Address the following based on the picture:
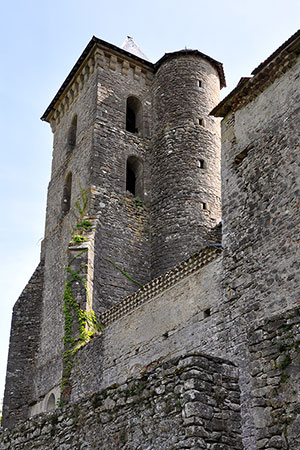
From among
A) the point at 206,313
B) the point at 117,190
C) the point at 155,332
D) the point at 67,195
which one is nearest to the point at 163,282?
the point at 155,332

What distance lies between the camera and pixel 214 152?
69.4ft

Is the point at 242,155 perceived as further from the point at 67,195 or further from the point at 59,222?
the point at 67,195

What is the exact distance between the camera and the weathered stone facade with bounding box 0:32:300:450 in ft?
19.5

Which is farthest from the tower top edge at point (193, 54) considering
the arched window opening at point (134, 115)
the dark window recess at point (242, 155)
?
the dark window recess at point (242, 155)

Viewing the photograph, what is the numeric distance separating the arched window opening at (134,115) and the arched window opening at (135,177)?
1446 millimetres

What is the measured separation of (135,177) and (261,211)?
9692 mm

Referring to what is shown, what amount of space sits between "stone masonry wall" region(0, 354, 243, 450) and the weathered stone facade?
2 cm

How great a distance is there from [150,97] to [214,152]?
12.2ft

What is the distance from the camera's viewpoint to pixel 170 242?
63.4 feet

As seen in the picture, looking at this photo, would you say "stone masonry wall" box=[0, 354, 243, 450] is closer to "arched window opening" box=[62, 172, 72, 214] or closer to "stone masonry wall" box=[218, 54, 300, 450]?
"stone masonry wall" box=[218, 54, 300, 450]

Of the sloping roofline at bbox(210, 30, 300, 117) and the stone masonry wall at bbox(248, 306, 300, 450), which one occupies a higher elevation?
the sloping roofline at bbox(210, 30, 300, 117)

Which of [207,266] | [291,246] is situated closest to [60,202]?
[207,266]

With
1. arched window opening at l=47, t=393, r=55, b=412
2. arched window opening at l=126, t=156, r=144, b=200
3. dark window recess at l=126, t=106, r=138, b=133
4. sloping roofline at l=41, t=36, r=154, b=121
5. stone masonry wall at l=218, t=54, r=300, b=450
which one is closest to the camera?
stone masonry wall at l=218, t=54, r=300, b=450

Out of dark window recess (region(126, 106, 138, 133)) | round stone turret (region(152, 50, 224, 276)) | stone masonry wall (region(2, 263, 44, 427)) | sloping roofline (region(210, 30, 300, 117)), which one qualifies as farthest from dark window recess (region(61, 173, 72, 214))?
sloping roofline (region(210, 30, 300, 117))
